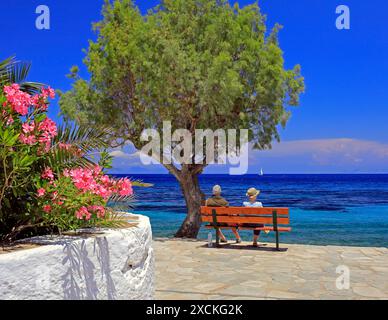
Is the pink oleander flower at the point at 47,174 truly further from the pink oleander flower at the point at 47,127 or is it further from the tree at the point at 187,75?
the tree at the point at 187,75

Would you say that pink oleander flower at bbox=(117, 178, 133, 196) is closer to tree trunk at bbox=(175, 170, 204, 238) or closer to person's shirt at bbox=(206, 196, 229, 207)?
person's shirt at bbox=(206, 196, 229, 207)

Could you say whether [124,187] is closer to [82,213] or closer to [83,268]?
[82,213]

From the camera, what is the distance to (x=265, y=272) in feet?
28.6

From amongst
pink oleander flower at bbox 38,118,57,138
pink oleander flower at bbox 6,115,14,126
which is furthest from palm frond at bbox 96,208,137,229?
pink oleander flower at bbox 6,115,14,126

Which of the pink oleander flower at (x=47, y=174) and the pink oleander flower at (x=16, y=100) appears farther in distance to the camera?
the pink oleander flower at (x=47, y=174)

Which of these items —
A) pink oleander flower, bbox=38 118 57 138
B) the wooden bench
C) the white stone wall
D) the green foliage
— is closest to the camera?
the white stone wall

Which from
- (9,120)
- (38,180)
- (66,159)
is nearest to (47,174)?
(38,180)

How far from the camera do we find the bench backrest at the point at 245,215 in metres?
11.6

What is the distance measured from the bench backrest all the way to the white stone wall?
257 inches

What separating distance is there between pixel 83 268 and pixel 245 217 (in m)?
7.85

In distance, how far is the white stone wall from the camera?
391 centimetres

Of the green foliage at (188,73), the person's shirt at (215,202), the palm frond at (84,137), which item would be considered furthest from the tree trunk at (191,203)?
the palm frond at (84,137)
